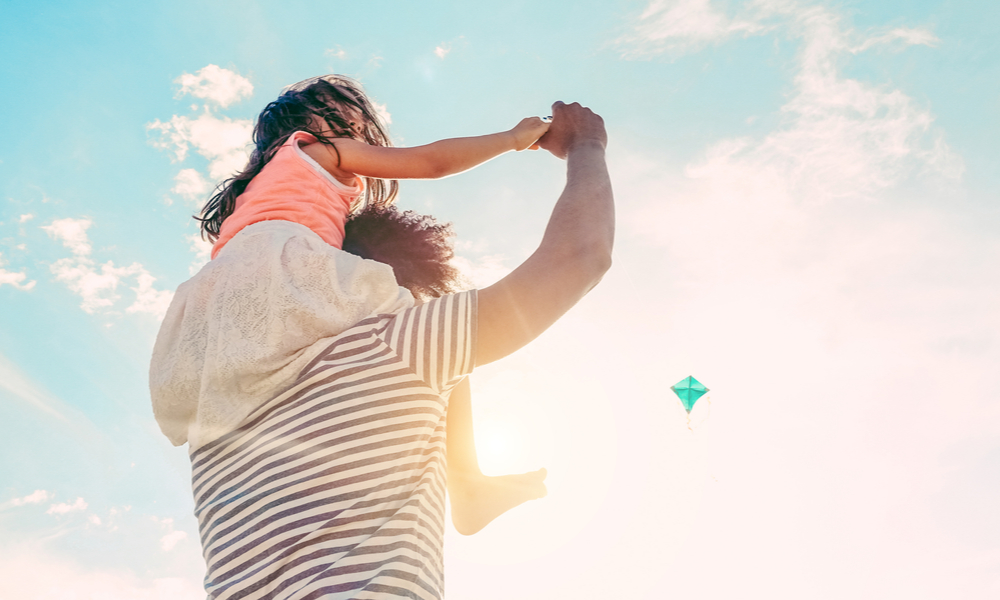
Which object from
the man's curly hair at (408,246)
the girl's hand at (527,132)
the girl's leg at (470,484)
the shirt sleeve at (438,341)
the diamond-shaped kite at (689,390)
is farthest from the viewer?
the diamond-shaped kite at (689,390)

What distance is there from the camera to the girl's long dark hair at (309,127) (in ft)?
6.49

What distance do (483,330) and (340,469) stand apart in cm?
34

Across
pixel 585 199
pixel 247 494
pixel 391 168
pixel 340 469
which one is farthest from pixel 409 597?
pixel 391 168

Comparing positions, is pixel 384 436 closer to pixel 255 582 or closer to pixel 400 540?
pixel 400 540

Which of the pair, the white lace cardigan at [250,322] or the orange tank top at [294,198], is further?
the orange tank top at [294,198]

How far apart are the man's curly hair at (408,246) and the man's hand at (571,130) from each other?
0.71m

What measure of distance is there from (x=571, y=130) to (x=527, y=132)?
0.62ft

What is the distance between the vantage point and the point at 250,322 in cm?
120

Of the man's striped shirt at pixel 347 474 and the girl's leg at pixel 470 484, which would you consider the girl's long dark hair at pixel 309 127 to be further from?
the man's striped shirt at pixel 347 474

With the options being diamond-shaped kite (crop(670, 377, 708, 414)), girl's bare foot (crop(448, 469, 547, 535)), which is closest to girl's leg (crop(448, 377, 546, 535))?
girl's bare foot (crop(448, 469, 547, 535))

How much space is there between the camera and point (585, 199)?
4.36 ft

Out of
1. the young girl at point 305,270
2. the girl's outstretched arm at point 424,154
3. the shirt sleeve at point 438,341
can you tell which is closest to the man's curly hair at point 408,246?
the young girl at point 305,270

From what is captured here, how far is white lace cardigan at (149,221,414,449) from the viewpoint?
113 centimetres

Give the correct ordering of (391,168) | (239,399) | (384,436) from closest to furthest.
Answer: (384,436) → (239,399) → (391,168)
